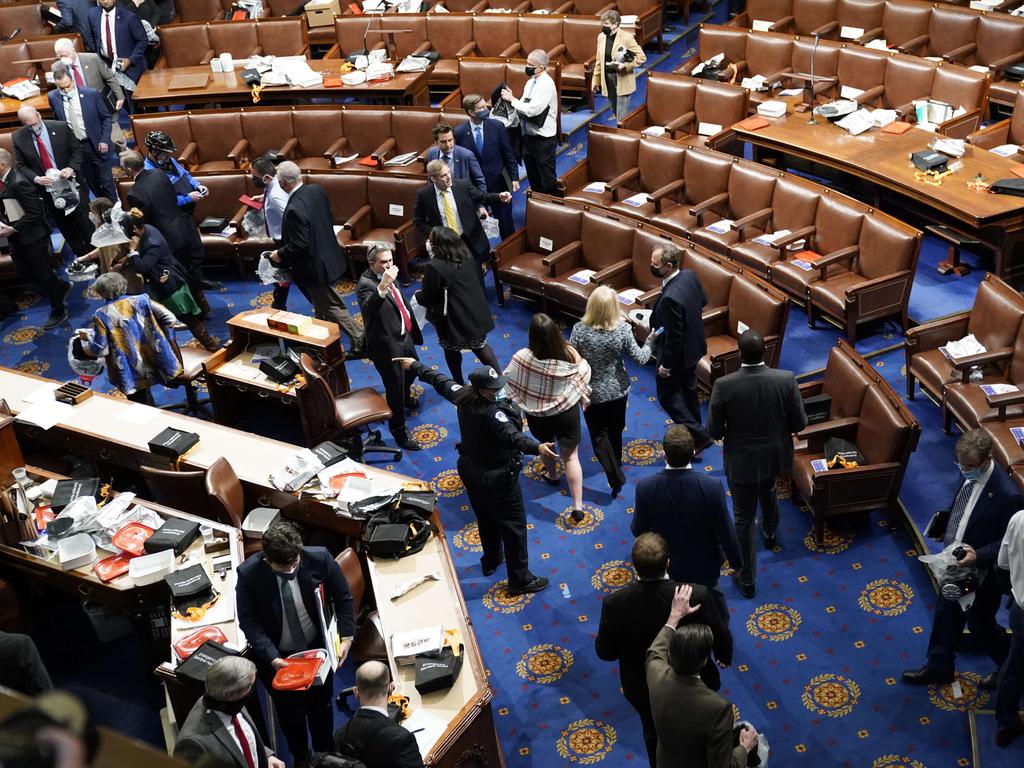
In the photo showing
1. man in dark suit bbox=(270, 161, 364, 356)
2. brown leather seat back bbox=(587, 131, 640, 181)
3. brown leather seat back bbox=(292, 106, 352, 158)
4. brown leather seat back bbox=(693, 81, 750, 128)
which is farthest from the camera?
brown leather seat back bbox=(292, 106, 352, 158)

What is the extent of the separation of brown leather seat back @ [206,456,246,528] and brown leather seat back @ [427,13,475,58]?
7.61 meters

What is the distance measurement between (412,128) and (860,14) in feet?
16.3

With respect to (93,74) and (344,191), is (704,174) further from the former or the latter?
(93,74)

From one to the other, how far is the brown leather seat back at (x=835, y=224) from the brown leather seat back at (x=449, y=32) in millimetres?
5635

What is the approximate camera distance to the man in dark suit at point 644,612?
4207 mm

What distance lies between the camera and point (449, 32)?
40.4 ft

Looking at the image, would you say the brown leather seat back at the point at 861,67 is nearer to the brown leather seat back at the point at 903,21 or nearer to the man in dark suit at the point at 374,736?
the brown leather seat back at the point at 903,21

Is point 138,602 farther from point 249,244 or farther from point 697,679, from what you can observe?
point 249,244

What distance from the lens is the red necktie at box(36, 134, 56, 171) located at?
380 inches

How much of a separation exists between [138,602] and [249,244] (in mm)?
4887

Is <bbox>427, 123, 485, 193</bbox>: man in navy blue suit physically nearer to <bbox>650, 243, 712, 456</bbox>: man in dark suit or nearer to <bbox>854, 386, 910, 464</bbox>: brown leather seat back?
<bbox>650, 243, 712, 456</bbox>: man in dark suit

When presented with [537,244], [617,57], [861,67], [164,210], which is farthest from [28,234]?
[861,67]

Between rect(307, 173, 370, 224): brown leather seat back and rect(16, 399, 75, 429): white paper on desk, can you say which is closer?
rect(16, 399, 75, 429): white paper on desk

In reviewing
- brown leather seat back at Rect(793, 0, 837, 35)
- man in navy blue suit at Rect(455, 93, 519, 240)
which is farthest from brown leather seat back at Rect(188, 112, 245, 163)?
brown leather seat back at Rect(793, 0, 837, 35)
